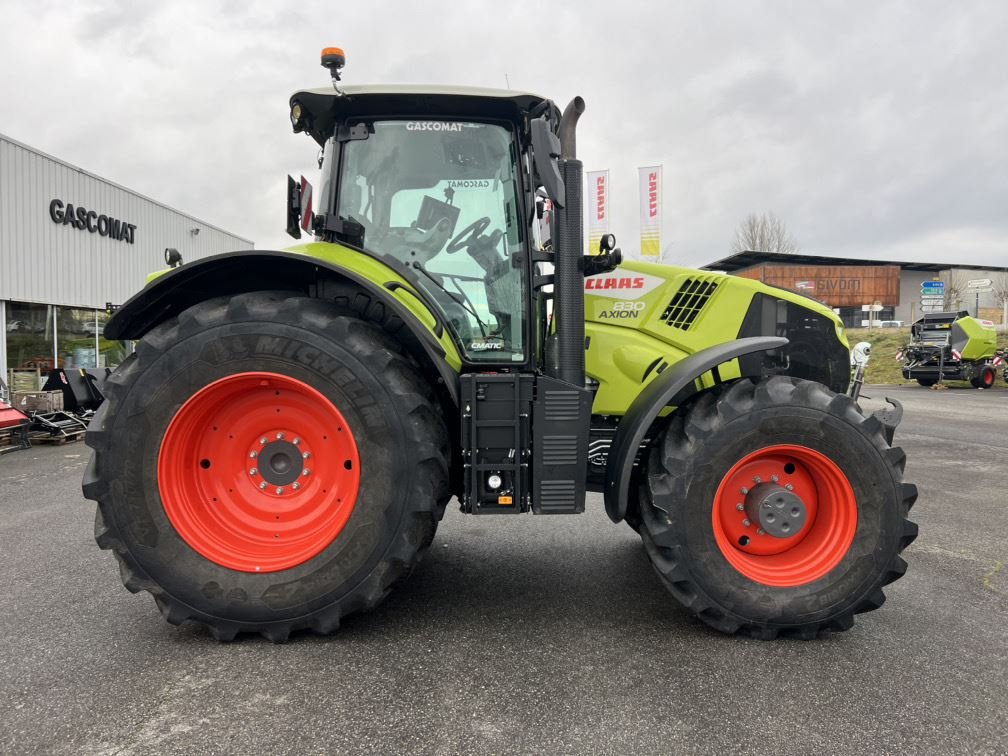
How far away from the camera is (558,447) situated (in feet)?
9.07

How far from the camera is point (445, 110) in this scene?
2.96m

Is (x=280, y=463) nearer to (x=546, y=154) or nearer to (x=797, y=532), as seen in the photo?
(x=546, y=154)

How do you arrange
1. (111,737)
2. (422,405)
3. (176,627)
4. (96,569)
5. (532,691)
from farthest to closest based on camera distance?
(96,569)
(176,627)
(422,405)
(532,691)
(111,737)

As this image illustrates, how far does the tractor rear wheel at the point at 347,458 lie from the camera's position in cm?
255

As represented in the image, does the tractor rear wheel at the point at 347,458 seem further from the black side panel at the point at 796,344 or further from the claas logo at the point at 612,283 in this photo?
the black side panel at the point at 796,344

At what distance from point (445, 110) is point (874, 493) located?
257 centimetres

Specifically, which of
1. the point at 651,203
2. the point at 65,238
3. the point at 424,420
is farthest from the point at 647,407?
the point at 65,238

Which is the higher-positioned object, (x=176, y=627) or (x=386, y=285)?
(x=386, y=285)

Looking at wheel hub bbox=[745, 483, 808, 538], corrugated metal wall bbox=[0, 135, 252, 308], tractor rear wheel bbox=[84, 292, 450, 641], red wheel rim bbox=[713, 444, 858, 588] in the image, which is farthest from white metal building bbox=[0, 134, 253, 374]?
wheel hub bbox=[745, 483, 808, 538]

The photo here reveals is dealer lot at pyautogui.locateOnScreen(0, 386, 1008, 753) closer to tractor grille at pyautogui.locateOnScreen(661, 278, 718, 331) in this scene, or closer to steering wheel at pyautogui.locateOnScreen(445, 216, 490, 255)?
tractor grille at pyautogui.locateOnScreen(661, 278, 718, 331)

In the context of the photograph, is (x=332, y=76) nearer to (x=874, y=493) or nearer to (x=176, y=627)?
(x=176, y=627)

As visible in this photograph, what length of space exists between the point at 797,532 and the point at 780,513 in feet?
0.39

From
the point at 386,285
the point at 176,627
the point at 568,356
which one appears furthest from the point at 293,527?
the point at 568,356

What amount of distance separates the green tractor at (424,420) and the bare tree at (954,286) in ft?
154
